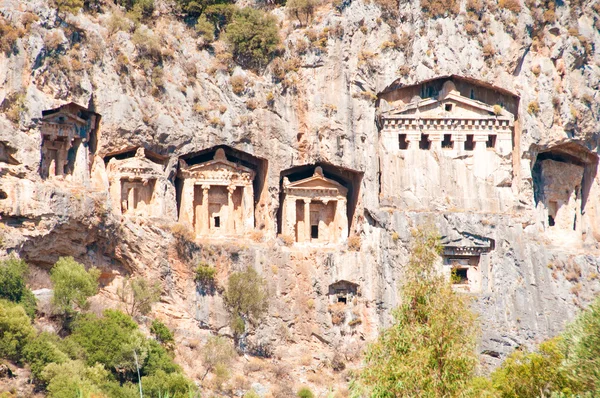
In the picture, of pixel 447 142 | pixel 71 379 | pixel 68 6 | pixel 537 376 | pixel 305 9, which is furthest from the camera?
pixel 305 9

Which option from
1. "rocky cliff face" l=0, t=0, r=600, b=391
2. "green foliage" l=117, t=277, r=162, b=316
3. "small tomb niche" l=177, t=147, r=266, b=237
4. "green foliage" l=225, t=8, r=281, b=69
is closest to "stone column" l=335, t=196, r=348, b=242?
"rocky cliff face" l=0, t=0, r=600, b=391

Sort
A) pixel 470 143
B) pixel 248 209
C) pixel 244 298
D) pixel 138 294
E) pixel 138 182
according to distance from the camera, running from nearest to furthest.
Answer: pixel 138 294, pixel 244 298, pixel 138 182, pixel 248 209, pixel 470 143

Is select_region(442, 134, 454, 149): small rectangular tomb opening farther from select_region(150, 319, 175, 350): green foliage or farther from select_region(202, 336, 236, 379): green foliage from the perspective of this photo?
select_region(150, 319, 175, 350): green foliage

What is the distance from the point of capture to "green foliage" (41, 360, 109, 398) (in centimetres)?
4172

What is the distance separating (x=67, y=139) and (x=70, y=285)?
6.52 meters

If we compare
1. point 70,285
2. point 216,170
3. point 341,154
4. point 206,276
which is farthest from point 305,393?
point 341,154

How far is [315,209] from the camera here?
56312mm

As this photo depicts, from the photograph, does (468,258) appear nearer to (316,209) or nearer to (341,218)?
(341,218)

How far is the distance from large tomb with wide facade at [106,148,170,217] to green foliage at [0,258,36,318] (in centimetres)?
616

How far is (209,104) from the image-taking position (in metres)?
53.8

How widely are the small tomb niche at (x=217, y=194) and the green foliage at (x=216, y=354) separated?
5.94m

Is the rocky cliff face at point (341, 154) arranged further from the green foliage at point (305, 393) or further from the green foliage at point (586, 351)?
the green foliage at point (586, 351)

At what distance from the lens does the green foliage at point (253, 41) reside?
55406 millimetres

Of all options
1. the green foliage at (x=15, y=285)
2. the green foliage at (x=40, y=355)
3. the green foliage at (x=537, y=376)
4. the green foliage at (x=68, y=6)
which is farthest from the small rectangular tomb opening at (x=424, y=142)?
the green foliage at (x=40, y=355)
